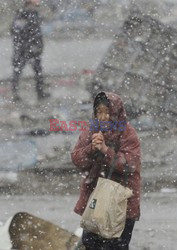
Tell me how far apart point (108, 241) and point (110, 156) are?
619 mm

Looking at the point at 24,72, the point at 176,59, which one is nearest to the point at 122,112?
the point at 176,59

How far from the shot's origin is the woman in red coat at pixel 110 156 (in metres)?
4.20

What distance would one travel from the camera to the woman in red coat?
4.20m

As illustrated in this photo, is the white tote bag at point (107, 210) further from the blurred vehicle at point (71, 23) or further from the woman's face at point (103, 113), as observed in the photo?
the blurred vehicle at point (71, 23)

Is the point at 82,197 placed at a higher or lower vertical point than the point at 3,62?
higher

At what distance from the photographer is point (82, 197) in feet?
14.2

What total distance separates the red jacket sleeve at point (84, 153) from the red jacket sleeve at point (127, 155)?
140 mm

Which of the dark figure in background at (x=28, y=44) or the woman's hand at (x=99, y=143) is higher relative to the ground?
the woman's hand at (x=99, y=143)

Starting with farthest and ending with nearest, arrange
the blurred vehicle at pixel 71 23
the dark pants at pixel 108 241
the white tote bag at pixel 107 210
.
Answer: the blurred vehicle at pixel 71 23 → the dark pants at pixel 108 241 → the white tote bag at pixel 107 210

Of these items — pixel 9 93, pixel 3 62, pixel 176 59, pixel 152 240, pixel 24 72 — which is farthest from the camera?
pixel 3 62

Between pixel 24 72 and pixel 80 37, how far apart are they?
255 cm

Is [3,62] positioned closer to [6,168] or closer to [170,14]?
[170,14]

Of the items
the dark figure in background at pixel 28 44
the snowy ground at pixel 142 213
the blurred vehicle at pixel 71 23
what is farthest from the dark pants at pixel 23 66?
the snowy ground at pixel 142 213

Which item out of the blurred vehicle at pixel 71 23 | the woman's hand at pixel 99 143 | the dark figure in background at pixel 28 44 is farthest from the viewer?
the blurred vehicle at pixel 71 23
